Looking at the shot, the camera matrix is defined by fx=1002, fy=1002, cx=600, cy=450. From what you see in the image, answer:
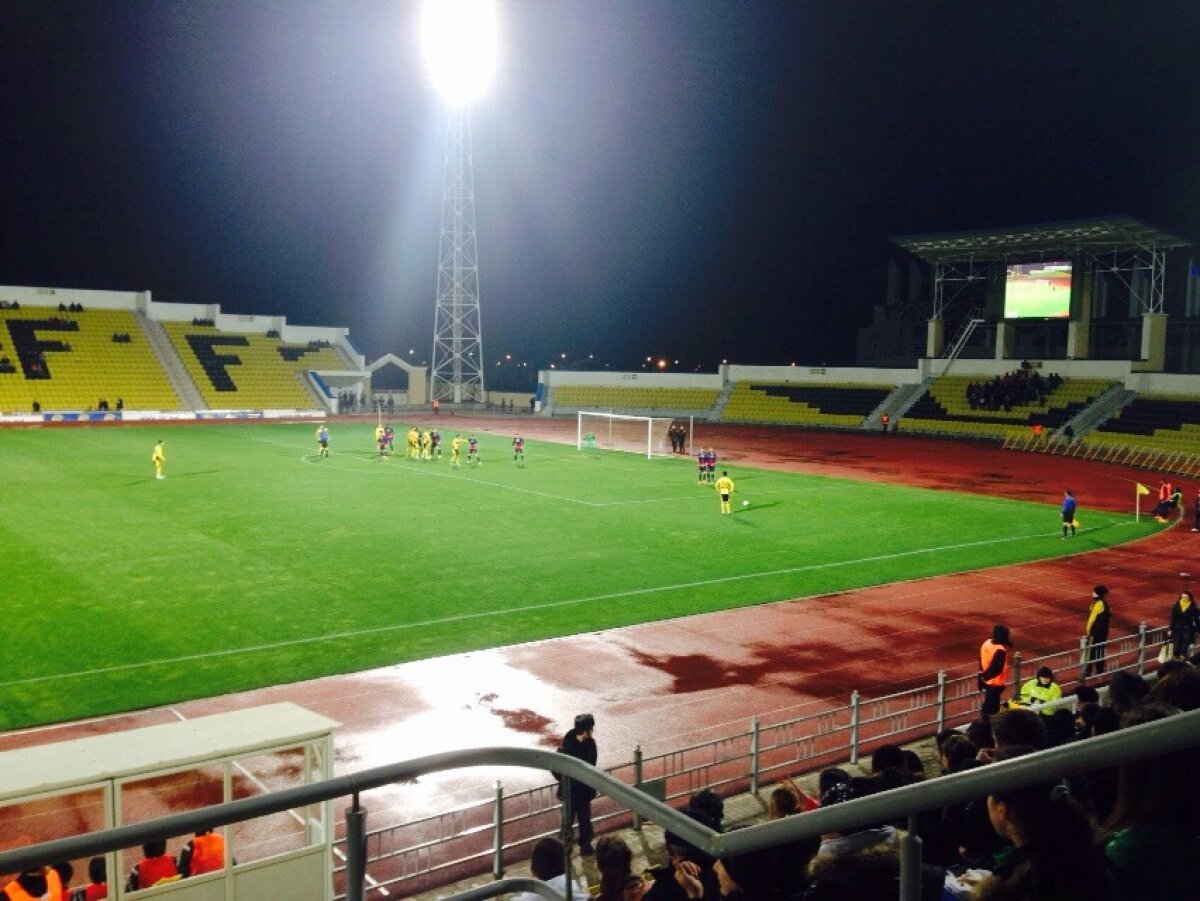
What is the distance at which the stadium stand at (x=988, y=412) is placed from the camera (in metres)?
56.2

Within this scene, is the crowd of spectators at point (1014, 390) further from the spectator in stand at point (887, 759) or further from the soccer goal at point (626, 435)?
the spectator in stand at point (887, 759)

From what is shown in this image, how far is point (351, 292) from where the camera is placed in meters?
99.8

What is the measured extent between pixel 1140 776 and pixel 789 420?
6779 cm

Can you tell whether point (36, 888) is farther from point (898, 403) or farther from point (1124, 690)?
point (898, 403)

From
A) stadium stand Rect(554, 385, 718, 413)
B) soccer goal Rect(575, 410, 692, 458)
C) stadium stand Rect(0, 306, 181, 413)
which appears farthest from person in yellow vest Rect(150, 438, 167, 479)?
stadium stand Rect(554, 385, 718, 413)

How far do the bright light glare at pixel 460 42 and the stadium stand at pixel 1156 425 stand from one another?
41.6m


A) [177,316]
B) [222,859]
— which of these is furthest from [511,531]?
[177,316]

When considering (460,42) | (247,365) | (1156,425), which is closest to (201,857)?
(1156,425)

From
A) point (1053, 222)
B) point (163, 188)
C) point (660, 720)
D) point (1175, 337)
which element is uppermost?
point (163, 188)

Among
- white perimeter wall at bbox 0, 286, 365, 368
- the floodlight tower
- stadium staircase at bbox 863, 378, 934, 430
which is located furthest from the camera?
white perimeter wall at bbox 0, 286, 365, 368

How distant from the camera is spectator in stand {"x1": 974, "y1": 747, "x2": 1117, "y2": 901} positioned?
2.80 metres

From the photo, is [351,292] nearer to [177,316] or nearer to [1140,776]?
[177,316]

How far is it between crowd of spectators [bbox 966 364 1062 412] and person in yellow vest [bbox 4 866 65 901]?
59.0 meters

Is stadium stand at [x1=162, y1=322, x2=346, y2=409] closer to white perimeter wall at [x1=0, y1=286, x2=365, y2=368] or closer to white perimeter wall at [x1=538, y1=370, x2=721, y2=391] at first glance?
white perimeter wall at [x1=0, y1=286, x2=365, y2=368]
